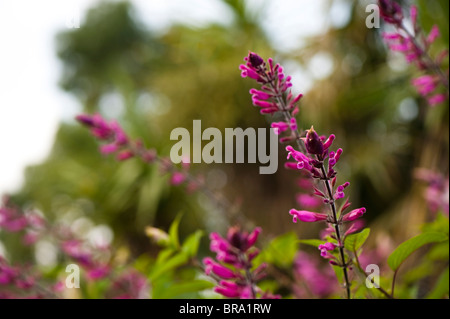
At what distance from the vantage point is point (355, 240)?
37 centimetres

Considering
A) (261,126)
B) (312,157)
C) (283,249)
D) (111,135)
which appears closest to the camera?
(312,157)

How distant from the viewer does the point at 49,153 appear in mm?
7121

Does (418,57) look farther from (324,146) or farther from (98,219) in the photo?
(98,219)

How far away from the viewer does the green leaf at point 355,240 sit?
0.37 m

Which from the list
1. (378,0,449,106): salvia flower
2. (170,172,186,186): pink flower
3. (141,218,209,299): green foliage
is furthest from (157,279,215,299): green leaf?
(378,0,449,106): salvia flower

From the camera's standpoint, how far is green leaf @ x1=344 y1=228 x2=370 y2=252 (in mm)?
367

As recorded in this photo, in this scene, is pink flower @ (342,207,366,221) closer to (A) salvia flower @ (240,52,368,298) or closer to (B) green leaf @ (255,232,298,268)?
(A) salvia flower @ (240,52,368,298)

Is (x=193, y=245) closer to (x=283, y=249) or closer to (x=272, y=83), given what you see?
(x=283, y=249)

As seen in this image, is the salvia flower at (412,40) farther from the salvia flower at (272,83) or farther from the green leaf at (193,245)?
the green leaf at (193,245)

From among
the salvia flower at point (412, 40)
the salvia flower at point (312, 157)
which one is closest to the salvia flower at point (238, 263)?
the salvia flower at point (312, 157)

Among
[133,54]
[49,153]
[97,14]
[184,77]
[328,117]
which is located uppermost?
[97,14]

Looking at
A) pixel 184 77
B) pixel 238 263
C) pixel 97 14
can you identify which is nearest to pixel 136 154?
pixel 238 263

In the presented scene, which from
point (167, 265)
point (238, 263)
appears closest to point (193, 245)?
point (167, 265)

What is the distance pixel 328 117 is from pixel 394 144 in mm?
547
